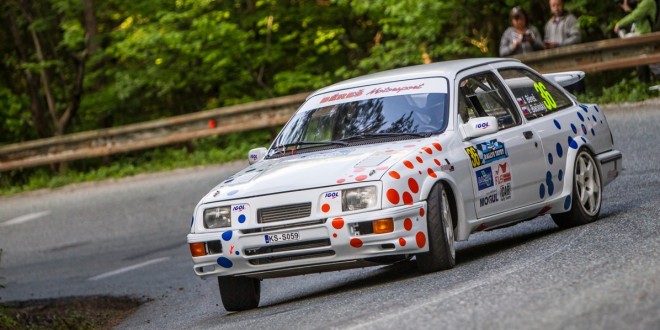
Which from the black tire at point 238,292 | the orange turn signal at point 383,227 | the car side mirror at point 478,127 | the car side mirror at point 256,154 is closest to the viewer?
the orange turn signal at point 383,227

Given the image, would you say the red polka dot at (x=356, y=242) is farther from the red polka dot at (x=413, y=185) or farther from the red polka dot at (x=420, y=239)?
the red polka dot at (x=413, y=185)

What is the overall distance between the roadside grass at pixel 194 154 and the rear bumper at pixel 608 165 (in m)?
8.35

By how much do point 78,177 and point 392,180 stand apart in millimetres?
15283

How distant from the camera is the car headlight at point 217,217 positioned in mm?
9281

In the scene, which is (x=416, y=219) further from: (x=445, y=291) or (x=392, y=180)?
(x=445, y=291)

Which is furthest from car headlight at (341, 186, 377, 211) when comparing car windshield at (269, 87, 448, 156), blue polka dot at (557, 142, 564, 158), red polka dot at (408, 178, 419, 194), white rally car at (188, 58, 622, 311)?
blue polka dot at (557, 142, 564, 158)

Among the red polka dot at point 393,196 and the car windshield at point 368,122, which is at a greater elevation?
the car windshield at point 368,122

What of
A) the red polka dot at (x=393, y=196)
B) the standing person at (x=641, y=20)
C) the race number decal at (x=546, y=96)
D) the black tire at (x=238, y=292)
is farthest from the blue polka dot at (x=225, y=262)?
the standing person at (x=641, y=20)

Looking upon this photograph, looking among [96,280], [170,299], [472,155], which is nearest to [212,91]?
[96,280]

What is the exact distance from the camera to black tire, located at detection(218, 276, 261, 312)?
962 centimetres

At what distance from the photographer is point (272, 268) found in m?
9.16

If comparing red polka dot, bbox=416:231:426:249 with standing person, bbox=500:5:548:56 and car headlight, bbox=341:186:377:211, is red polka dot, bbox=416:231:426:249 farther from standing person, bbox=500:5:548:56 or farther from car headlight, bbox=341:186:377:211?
standing person, bbox=500:5:548:56

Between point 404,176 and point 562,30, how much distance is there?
491 inches

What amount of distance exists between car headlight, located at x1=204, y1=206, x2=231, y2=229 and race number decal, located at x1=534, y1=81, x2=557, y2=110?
3304mm
